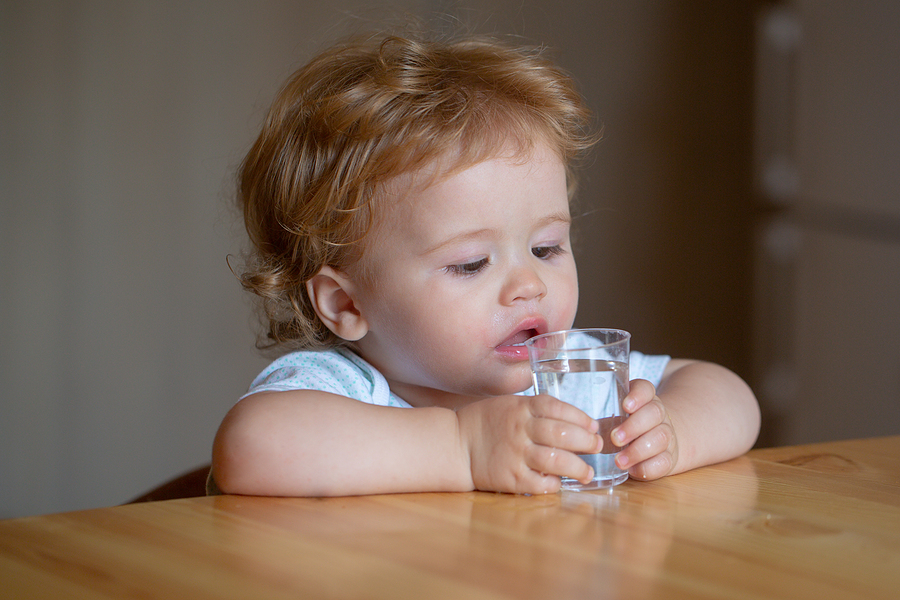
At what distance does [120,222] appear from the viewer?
2471 mm

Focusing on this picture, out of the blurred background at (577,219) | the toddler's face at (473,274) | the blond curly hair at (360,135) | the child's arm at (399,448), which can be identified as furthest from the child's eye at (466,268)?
the blurred background at (577,219)

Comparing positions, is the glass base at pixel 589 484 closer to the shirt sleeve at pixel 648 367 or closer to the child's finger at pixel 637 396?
the child's finger at pixel 637 396

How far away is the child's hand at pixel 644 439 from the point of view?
0.71 metres

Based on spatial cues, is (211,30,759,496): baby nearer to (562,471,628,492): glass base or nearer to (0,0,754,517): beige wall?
(562,471,628,492): glass base

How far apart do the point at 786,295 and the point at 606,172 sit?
0.83 meters

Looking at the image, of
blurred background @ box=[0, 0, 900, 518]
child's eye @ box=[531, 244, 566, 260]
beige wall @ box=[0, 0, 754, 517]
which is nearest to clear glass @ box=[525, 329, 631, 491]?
child's eye @ box=[531, 244, 566, 260]

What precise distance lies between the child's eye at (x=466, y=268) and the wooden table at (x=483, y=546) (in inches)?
12.1

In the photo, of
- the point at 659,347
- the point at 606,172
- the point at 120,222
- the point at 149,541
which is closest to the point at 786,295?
the point at 659,347

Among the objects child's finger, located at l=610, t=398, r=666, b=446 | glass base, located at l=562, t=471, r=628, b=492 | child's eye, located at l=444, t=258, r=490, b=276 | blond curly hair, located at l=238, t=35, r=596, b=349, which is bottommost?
glass base, located at l=562, t=471, r=628, b=492

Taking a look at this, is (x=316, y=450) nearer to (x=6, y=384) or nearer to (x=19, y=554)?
(x=19, y=554)

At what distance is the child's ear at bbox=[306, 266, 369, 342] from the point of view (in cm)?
101

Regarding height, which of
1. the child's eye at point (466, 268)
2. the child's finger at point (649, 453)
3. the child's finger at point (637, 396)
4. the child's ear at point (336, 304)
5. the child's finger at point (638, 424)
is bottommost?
the child's finger at point (649, 453)

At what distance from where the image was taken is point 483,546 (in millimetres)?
488

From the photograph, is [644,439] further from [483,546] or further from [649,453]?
[483,546]
